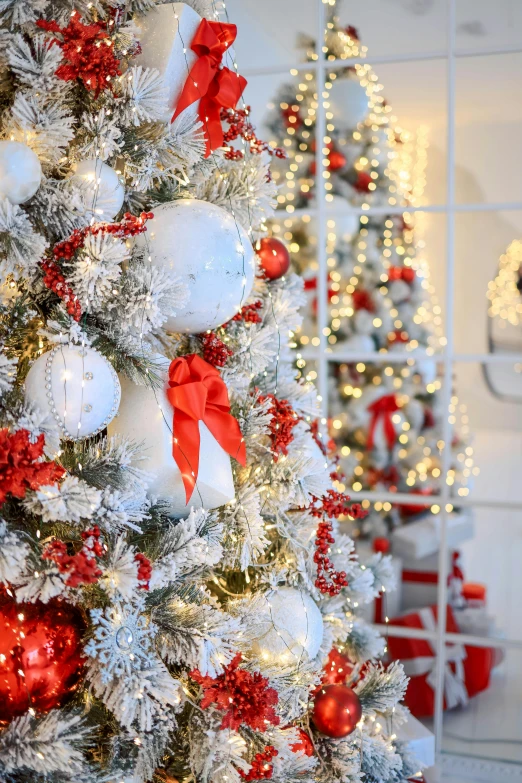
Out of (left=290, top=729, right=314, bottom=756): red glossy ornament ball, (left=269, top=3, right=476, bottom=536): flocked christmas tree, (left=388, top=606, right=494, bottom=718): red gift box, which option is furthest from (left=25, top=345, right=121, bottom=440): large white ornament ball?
(left=388, top=606, right=494, bottom=718): red gift box

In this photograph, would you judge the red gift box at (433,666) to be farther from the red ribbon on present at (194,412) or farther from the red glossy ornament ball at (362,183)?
the red glossy ornament ball at (362,183)

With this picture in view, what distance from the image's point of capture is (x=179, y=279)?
0.92 meters

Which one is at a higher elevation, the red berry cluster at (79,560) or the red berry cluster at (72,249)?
the red berry cluster at (72,249)

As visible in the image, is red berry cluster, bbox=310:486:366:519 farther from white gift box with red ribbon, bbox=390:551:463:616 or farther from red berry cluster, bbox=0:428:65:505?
white gift box with red ribbon, bbox=390:551:463:616

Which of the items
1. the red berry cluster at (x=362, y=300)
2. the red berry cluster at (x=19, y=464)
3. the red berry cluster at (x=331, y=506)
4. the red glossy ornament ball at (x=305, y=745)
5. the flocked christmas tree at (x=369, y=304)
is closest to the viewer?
the red berry cluster at (x=19, y=464)

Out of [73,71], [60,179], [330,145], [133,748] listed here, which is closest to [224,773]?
[133,748]

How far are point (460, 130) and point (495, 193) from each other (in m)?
0.21

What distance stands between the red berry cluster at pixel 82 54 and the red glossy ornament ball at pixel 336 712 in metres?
1.01

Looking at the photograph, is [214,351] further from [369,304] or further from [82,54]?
[369,304]

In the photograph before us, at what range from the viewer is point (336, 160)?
7.59 ft

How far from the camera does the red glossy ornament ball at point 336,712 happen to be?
1129 millimetres

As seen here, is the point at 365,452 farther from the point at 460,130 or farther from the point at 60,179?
the point at 60,179

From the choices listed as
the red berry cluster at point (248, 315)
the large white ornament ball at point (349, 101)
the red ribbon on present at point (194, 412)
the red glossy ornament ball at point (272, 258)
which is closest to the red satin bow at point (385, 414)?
the large white ornament ball at point (349, 101)

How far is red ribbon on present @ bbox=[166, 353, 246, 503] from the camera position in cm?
96
